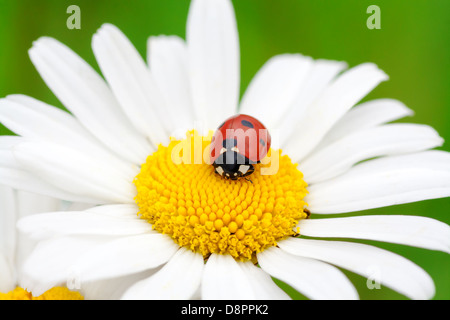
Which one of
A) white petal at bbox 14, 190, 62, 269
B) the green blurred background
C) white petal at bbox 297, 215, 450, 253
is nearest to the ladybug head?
white petal at bbox 297, 215, 450, 253

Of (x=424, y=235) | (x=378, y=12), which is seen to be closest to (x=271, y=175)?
(x=424, y=235)

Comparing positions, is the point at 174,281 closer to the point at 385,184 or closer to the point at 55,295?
the point at 55,295

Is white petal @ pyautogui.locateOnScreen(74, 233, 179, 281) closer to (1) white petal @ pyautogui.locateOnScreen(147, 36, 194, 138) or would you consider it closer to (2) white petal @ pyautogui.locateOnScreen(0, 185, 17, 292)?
(2) white petal @ pyautogui.locateOnScreen(0, 185, 17, 292)

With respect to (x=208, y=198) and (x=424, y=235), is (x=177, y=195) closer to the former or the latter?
(x=208, y=198)

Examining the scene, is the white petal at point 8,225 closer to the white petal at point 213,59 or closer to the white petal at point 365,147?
the white petal at point 213,59
